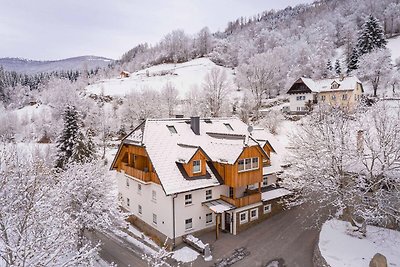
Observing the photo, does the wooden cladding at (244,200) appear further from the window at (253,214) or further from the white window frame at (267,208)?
the white window frame at (267,208)

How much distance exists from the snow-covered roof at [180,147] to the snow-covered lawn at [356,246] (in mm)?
9219

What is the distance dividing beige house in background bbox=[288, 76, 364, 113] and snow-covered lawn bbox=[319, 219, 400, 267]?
42.6 m

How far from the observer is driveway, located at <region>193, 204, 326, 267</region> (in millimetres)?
21156

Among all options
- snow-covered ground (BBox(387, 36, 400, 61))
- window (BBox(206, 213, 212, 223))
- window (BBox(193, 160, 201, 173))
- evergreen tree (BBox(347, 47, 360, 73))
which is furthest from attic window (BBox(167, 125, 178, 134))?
snow-covered ground (BBox(387, 36, 400, 61))

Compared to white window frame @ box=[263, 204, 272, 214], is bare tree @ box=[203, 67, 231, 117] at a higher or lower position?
higher

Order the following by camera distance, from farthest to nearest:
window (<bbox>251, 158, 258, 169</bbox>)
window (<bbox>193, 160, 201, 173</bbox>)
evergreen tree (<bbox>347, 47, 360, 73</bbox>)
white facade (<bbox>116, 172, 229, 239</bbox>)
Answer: evergreen tree (<bbox>347, 47, 360, 73</bbox>) → window (<bbox>251, 158, 258, 169</bbox>) → window (<bbox>193, 160, 201, 173</bbox>) → white facade (<bbox>116, 172, 229, 239</bbox>)

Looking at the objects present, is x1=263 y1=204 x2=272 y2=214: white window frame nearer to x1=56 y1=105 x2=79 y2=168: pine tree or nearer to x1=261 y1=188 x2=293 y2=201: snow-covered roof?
x1=261 y1=188 x2=293 y2=201: snow-covered roof

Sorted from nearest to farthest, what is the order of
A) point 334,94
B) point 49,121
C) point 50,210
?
1. point 50,210
2. point 334,94
3. point 49,121

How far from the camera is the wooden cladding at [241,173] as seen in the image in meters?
25.0

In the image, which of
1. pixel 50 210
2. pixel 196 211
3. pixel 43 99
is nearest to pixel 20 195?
pixel 50 210

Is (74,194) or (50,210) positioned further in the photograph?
(74,194)

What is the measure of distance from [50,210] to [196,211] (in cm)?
1338

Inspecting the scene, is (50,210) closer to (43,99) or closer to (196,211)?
(196,211)

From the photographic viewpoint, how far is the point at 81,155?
38.5 meters
